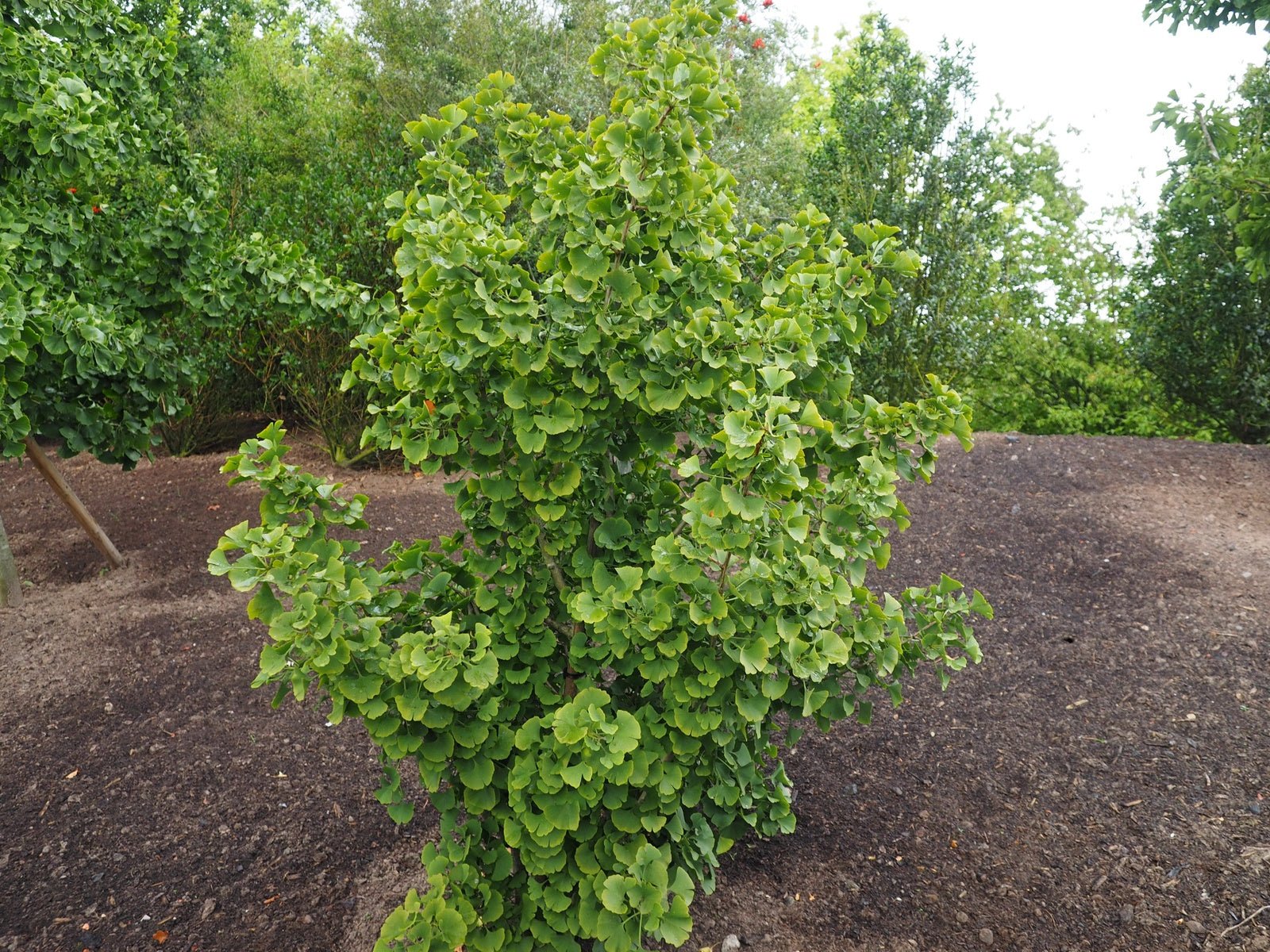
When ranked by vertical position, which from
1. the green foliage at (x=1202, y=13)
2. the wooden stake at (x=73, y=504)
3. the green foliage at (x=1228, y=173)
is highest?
the green foliage at (x=1202, y=13)

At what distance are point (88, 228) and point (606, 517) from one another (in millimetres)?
3921

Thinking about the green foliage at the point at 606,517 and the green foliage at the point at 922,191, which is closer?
the green foliage at the point at 606,517

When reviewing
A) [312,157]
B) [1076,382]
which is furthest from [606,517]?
[1076,382]

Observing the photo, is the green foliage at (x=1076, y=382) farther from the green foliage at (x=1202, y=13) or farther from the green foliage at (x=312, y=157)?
the green foliage at (x=312, y=157)

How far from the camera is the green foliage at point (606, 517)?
6.73ft

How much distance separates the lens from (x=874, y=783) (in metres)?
3.54

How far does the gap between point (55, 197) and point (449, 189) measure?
362 cm

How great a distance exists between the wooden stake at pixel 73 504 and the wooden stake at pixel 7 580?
13.6 inches

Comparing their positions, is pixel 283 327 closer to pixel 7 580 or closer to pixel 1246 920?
pixel 7 580

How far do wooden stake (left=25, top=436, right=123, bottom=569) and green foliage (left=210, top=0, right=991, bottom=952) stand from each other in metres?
3.61

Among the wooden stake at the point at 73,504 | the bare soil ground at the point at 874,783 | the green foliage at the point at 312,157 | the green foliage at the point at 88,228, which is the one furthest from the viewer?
the green foliage at the point at 312,157

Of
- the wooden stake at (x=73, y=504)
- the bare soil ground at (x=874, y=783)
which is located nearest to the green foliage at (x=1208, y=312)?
the bare soil ground at (x=874, y=783)

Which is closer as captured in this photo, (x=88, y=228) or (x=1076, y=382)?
(x=88, y=228)

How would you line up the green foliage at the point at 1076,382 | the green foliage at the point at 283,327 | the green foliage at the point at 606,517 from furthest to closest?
1. the green foliage at the point at 1076,382
2. the green foliage at the point at 283,327
3. the green foliage at the point at 606,517
